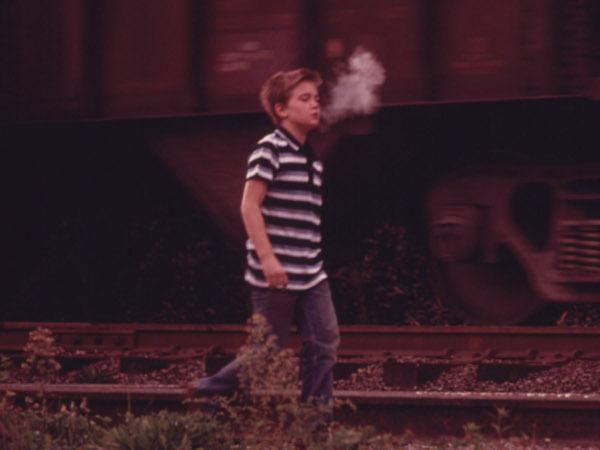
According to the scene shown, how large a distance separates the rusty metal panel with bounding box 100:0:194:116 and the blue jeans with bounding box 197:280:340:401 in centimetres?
292

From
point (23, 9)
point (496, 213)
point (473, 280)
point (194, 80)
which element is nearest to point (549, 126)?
point (496, 213)

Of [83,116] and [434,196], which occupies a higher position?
[83,116]

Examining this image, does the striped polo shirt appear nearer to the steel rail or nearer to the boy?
the boy

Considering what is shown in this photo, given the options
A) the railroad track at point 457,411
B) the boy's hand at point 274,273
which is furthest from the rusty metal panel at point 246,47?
the boy's hand at point 274,273

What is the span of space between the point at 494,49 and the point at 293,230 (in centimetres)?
249

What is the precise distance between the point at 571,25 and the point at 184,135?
2.70 m

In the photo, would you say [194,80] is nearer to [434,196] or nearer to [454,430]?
[434,196]

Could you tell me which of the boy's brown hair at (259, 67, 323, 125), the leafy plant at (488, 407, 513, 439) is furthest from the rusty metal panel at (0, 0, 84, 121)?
the leafy plant at (488, 407, 513, 439)

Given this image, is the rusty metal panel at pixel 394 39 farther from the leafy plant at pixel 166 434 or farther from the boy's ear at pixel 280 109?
the leafy plant at pixel 166 434

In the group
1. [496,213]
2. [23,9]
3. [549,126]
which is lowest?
[496,213]

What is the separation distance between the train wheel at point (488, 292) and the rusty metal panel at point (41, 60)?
119 inches

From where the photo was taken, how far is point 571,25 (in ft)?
19.8

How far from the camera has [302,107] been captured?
168 inches

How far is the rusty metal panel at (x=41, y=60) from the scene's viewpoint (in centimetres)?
723
